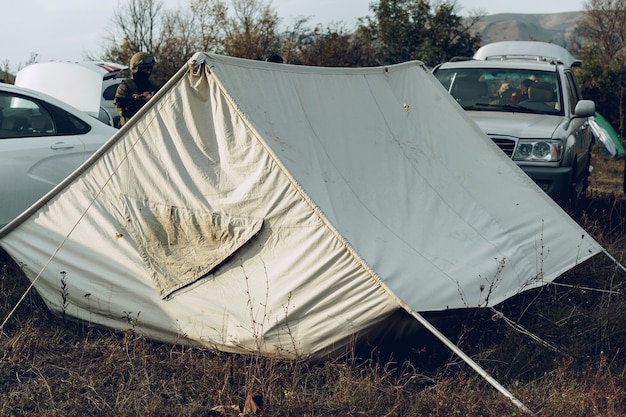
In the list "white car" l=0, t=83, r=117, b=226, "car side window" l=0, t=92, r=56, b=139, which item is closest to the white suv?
"white car" l=0, t=83, r=117, b=226

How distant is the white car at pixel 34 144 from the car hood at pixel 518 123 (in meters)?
4.07

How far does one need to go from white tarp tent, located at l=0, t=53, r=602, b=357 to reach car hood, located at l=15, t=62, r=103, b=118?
14.2 feet

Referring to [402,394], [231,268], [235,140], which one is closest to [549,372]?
[402,394]

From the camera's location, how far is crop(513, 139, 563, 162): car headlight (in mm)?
8281

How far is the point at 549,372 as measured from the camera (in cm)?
484

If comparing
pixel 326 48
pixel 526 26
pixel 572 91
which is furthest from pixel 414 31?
pixel 526 26

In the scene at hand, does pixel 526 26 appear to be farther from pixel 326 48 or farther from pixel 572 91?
pixel 572 91

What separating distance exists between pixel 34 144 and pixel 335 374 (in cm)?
372

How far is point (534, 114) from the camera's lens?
29.8 feet

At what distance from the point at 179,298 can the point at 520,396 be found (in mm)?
2135

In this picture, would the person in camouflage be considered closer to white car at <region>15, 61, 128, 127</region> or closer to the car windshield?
white car at <region>15, 61, 128, 127</region>

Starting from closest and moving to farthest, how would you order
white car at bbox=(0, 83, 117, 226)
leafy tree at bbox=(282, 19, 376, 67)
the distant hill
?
white car at bbox=(0, 83, 117, 226)
leafy tree at bbox=(282, 19, 376, 67)
the distant hill

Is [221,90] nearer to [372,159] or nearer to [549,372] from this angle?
[372,159]

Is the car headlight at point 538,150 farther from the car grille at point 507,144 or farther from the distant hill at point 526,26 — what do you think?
the distant hill at point 526,26
